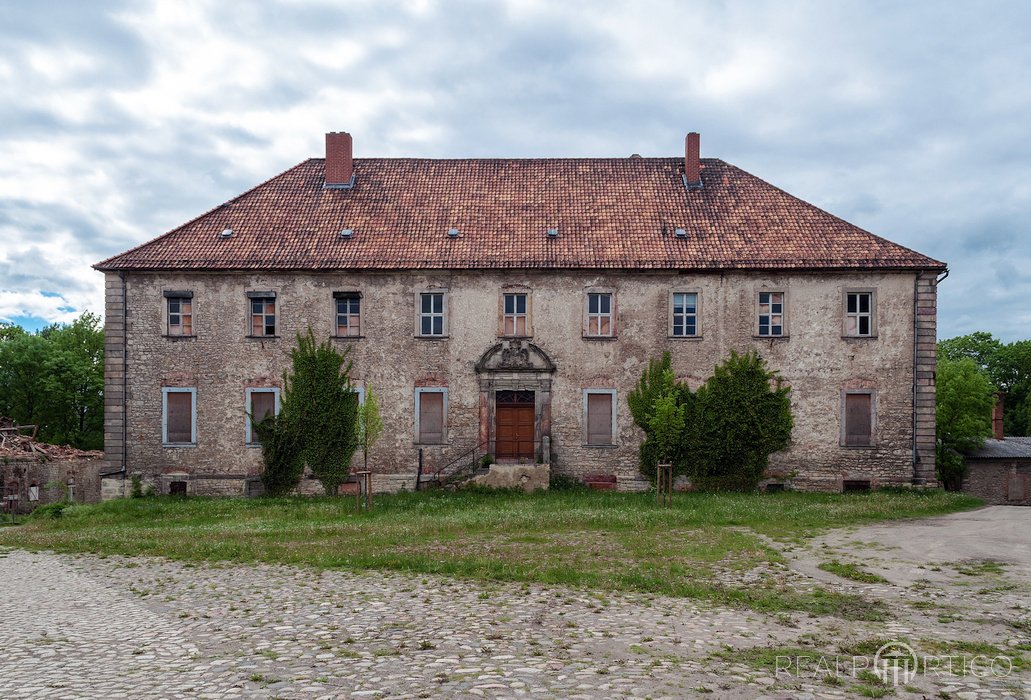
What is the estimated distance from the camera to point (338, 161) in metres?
26.4

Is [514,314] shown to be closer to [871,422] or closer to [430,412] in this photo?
[430,412]

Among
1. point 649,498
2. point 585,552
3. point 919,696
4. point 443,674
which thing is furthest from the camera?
point 649,498

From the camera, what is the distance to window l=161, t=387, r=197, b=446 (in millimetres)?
23391

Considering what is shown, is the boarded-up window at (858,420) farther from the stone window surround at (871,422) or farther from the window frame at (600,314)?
the window frame at (600,314)

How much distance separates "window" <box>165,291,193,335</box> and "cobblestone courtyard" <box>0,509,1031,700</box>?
534 inches

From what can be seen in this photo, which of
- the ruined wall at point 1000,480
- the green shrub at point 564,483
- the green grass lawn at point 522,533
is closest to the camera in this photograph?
the green grass lawn at point 522,533

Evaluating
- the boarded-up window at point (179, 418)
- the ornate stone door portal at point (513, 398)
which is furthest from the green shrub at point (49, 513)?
the ornate stone door portal at point (513, 398)

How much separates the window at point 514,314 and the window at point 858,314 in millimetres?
10260

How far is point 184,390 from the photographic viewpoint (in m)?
23.4

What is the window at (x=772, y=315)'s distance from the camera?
919 inches

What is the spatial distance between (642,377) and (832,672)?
1698cm

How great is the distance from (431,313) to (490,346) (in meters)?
2.20

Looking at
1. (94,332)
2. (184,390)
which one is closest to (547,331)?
(184,390)

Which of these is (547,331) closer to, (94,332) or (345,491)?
(345,491)
